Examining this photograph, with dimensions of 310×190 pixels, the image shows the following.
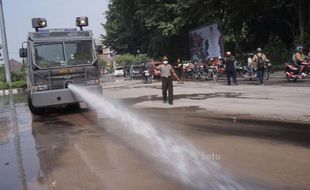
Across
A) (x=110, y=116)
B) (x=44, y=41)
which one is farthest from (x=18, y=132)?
(x=44, y=41)

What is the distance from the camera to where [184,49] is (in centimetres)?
4609

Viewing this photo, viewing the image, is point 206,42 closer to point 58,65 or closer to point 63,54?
point 63,54

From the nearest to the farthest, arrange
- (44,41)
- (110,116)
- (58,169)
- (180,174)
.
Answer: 1. (180,174)
2. (58,169)
3. (110,116)
4. (44,41)

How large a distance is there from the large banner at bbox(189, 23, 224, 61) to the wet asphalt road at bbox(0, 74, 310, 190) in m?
21.3

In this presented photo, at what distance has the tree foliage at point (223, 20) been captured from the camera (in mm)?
35062

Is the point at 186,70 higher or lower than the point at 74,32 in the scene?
lower

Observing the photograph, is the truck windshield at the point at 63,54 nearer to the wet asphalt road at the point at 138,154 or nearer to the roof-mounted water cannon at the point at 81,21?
the roof-mounted water cannon at the point at 81,21

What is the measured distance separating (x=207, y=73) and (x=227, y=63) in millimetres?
8579

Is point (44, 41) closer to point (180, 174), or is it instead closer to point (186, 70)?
point (180, 174)

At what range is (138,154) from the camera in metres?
8.48

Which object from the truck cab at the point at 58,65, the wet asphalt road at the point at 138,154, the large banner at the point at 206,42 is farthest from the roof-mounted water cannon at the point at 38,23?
the large banner at the point at 206,42

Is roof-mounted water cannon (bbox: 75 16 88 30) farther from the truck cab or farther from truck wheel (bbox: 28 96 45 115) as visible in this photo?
truck wheel (bbox: 28 96 45 115)

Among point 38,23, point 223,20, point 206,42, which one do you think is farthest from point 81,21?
point 223,20

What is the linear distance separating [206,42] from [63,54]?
21123 mm
